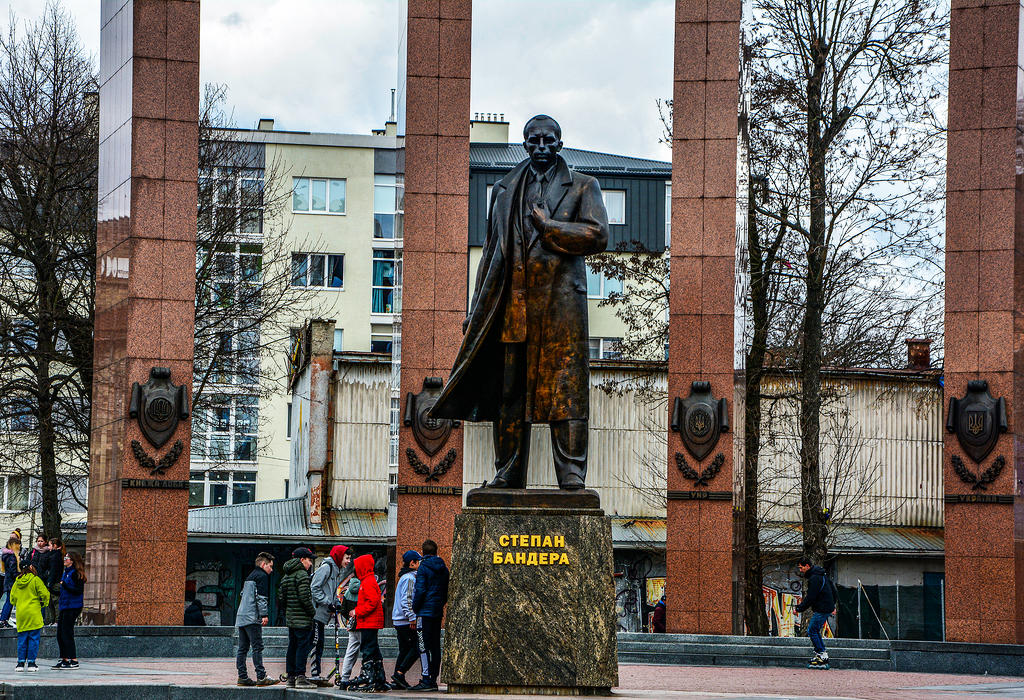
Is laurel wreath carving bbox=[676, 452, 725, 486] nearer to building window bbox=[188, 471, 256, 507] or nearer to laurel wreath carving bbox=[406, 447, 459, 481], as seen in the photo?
laurel wreath carving bbox=[406, 447, 459, 481]

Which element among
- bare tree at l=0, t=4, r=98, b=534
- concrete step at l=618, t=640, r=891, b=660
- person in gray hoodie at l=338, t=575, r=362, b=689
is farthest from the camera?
bare tree at l=0, t=4, r=98, b=534

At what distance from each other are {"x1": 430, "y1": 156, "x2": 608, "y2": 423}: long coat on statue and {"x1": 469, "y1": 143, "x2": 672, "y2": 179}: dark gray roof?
111ft

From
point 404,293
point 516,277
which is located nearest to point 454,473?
point 404,293

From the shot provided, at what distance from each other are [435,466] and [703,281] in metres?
5.06

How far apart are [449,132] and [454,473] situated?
17.7ft

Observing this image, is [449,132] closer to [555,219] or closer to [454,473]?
[454,473]

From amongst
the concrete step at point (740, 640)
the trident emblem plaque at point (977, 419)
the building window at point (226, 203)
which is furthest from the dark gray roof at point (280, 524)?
the trident emblem plaque at point (977, 419)

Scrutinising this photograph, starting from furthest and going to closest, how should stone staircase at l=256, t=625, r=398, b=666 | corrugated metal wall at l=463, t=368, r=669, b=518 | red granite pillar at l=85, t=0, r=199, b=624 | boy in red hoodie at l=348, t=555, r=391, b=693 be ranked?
corrugated metal wall at l=463, t=368, r=669, b=518
red granite pillar at l=85, t=0, r=199, b=624
stone staircase at l=256, t=625, r=398, b=666
boy in red hoodie at l=348, t=555, r=391, b=693

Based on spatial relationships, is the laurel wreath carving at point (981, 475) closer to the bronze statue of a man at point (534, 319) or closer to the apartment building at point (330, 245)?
the bronze statue of a man at point (534, 319)

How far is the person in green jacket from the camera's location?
45.7 feet

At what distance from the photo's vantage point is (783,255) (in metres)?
28.5

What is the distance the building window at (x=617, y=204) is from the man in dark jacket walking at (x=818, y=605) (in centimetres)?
2689

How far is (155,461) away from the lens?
21.0 m

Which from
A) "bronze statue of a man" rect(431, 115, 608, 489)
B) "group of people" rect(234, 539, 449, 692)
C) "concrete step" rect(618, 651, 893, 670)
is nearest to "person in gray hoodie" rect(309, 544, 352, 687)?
"group of people" rect(234, 539, 449, 692)
